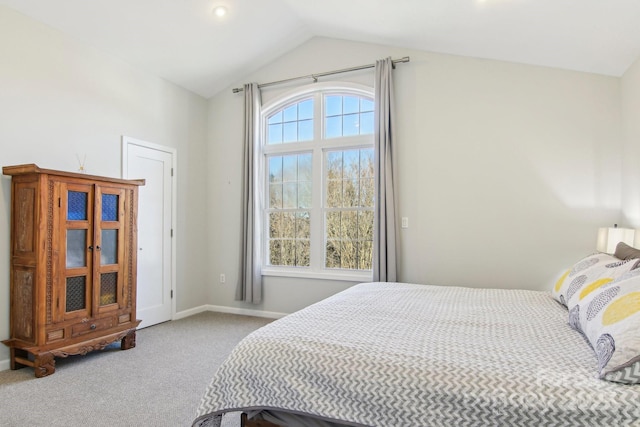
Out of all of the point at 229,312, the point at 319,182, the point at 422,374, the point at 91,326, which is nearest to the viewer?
the point at 422,374

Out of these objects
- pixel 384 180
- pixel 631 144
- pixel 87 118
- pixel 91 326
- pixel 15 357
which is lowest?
pixel 15 357

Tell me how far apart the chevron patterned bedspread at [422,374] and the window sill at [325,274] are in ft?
7.01

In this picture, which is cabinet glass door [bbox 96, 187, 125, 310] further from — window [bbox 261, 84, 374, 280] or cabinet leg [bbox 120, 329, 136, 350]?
window [bbox 261, 84, 374, 280]

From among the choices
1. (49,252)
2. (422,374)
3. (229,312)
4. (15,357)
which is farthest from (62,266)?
(422,374)

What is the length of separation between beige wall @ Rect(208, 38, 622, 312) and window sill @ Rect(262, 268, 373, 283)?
9 centimetres

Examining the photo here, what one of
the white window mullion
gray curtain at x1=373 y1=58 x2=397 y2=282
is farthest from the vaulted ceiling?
the white window mullion

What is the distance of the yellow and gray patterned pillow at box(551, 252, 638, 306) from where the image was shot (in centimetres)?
193

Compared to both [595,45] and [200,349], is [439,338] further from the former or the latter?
[595,45]

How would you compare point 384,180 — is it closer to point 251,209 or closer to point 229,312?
point 251,209

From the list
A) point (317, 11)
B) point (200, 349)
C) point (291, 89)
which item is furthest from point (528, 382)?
point (291, 89)

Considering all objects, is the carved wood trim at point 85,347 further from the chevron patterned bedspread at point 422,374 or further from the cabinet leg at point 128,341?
the chevron patterned bedspread at point 422,374

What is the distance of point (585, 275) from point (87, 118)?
161 inches

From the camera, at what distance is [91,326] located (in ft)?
10.2

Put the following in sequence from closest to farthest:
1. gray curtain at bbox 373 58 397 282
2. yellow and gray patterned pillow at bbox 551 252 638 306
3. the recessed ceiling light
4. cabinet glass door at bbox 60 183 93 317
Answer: yellow and gray patterned pillow at bbox 551 252 638 306, cabinet glass door at bbox 60 183 93 317, the recessed ceiling light, gray curtain at bbox 373 58 397 282
